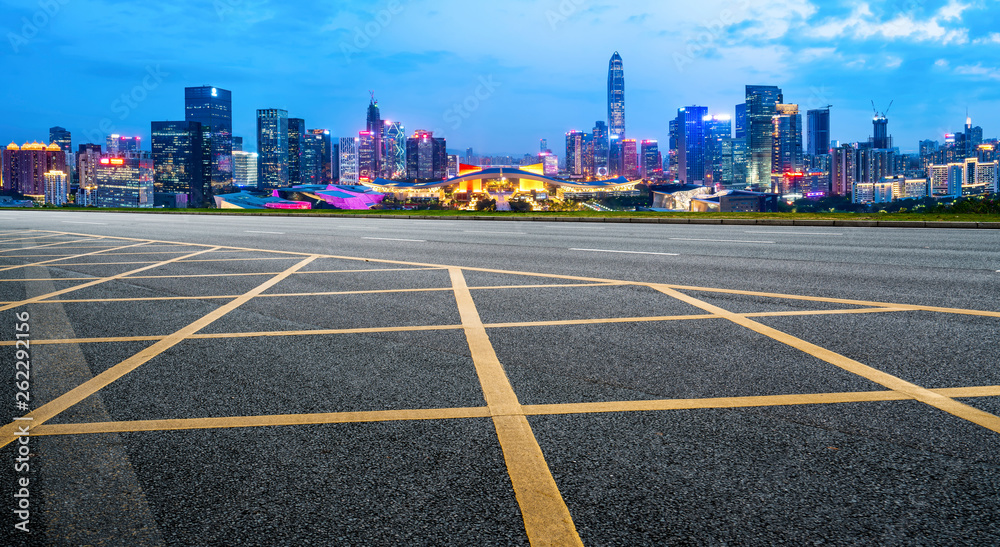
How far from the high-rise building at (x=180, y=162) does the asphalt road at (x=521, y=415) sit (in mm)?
159880

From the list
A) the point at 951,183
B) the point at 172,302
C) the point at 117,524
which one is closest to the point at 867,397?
the point at 117,524

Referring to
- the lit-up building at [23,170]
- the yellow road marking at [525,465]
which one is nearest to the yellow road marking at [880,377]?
the yellow road marking at [525,465]

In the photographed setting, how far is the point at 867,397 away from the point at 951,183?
125384mm

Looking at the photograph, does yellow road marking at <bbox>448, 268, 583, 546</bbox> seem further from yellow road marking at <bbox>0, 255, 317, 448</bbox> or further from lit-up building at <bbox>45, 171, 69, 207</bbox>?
lit-up building at <bbox>45, 171, 69, 207</bbox>

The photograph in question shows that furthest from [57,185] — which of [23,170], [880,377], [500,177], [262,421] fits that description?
[880,377]

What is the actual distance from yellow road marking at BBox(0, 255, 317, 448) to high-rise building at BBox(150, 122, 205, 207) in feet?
521

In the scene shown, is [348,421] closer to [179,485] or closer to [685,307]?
[179,485]

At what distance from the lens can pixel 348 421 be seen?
3363 mm

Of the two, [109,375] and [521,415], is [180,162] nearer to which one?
[109,375]

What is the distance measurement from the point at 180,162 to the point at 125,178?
6972cm

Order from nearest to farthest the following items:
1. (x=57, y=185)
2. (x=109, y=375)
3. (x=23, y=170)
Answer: (x=109, y=375) < (x=57, y=185) < (x=23, y=170)

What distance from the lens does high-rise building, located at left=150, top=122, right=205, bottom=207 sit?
154m

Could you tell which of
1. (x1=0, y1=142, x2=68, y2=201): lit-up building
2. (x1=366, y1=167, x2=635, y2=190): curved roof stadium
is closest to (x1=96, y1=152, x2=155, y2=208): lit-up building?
(x1=0, y1=142, x2=68, y2=201): lit-up building

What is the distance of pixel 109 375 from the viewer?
4266 mm
